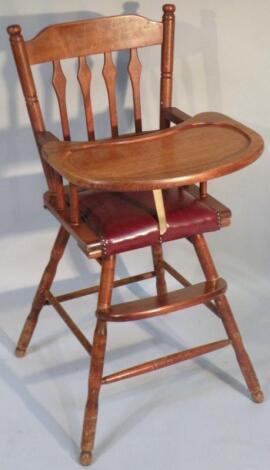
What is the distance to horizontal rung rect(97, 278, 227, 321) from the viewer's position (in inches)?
65.1

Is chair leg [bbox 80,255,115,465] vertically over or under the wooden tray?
under

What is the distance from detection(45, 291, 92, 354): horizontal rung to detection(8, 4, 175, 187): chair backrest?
0.43 m

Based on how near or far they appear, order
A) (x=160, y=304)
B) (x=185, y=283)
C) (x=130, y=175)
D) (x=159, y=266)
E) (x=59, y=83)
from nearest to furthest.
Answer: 1. (x=130, y=175)
2. (x=160, y=304)
3. (x=59, y=83)
4. (x=185, y=283)
5. (x=159, y=266)

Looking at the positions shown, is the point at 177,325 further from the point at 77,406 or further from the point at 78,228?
the point at 78,228

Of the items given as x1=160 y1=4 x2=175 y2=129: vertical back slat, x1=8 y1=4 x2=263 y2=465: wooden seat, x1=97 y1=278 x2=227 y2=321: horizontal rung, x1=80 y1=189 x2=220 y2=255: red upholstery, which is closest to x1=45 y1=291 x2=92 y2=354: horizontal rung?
x1=8 y1=4 x2=263 y2=465: wooden seat

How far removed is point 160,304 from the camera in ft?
5.48

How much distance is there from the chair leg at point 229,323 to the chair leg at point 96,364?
0.23 metres

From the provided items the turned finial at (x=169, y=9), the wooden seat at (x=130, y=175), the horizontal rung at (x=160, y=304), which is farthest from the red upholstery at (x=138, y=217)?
the turned finial at (x=169, y=9)

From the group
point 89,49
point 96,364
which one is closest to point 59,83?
point 89,49

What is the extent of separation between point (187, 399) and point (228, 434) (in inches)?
6.3

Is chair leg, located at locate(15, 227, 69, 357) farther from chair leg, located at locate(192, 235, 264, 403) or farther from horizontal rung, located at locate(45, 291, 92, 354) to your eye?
chair leg, located at locate(192, 235, 264, 403)

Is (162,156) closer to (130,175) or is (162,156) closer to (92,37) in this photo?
(130,175)

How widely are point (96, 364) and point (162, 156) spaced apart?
50 centimetres

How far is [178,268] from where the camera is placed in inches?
95.5
